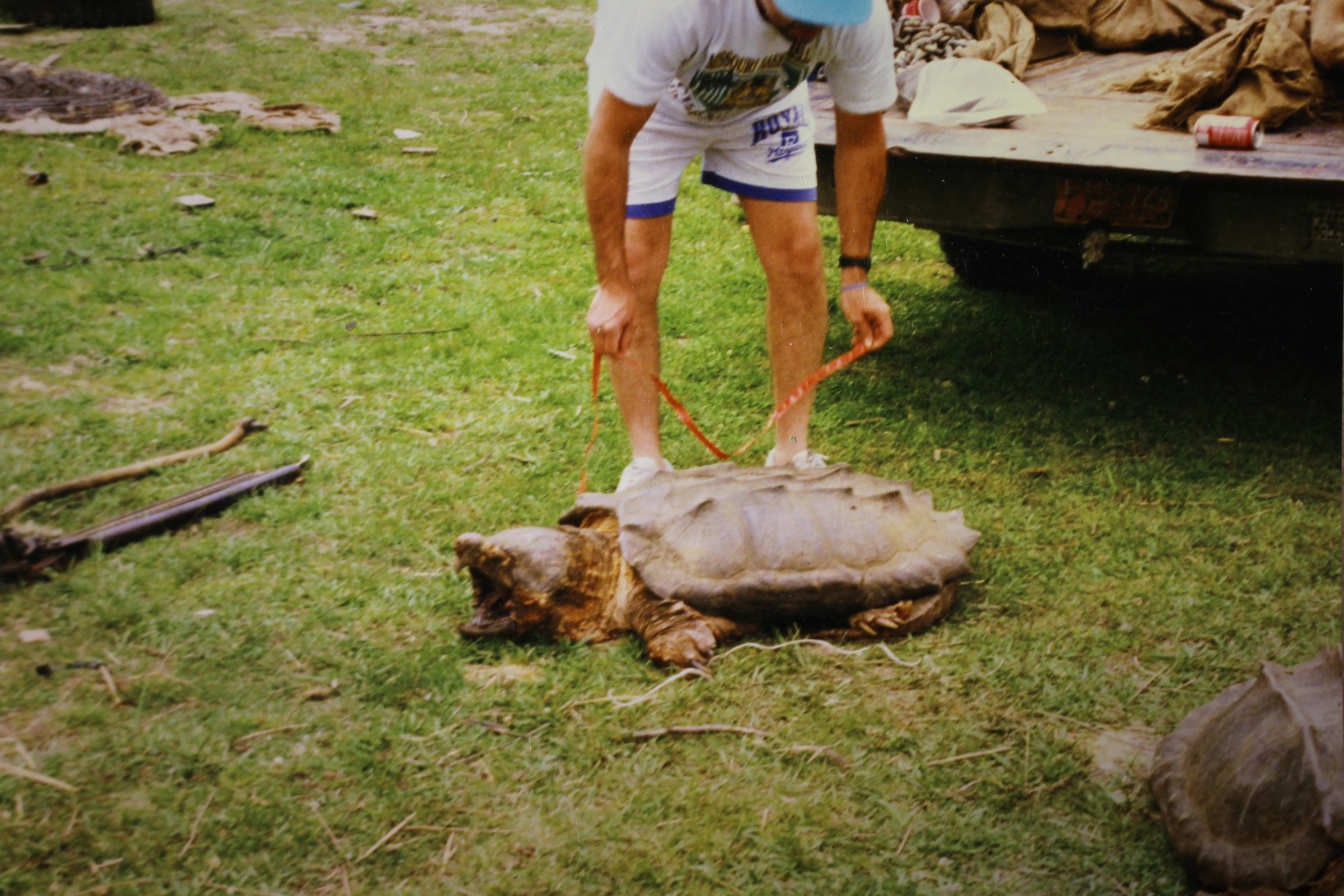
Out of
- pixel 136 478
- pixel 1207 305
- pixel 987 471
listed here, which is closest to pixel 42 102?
pixel 136 478

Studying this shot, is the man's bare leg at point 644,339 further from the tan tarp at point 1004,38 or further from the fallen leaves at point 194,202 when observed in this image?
the fallen leaves at point 194,202

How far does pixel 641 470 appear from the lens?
3320 millimetres

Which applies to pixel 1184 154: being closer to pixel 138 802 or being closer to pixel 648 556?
pixel 648 556

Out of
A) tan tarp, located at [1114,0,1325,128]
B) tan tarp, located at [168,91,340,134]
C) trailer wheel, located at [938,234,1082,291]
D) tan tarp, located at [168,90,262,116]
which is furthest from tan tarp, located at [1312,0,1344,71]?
tan tarp, located at [168,90,262,116]

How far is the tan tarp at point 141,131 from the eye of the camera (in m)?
6.64

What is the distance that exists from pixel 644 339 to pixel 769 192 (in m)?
0.60

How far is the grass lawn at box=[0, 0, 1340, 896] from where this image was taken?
215 centimetres

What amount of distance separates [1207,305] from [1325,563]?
7.65 feet

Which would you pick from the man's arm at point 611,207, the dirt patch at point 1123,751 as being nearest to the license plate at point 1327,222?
the dirt patch at point 1123,751

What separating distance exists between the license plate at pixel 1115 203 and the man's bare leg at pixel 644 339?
1346mm

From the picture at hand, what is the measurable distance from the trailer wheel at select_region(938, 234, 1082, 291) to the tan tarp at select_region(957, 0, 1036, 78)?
2.94 feet

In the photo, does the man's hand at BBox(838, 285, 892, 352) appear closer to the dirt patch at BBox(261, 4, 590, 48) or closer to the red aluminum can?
the red aluminum can

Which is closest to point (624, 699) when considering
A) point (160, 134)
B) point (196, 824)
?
point (196, 824)

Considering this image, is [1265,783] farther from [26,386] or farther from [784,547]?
[26,386]
